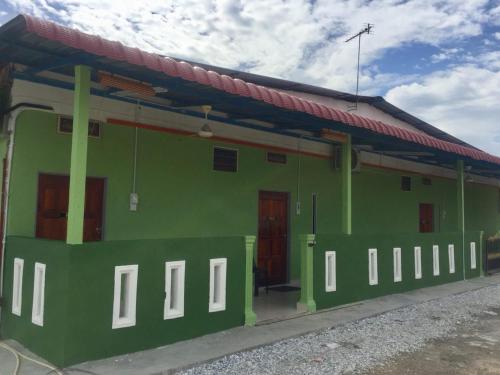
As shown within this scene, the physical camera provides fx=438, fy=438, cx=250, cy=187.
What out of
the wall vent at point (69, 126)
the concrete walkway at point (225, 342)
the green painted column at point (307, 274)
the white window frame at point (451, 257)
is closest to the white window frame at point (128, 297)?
the concrete walkway at point (225, 342)

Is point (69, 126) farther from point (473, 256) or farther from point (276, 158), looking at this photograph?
point (473, 256)

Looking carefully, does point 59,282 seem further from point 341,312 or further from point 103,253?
Answer: point 341,312

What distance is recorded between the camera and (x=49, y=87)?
18.9 ft

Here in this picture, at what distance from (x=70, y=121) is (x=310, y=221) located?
18.5ft

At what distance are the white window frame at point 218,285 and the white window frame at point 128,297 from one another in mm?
1134

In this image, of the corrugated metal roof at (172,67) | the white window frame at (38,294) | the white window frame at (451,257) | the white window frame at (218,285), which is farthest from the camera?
the white window frame at (451,257)

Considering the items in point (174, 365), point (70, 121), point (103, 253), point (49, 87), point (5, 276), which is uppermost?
point (49, 87)

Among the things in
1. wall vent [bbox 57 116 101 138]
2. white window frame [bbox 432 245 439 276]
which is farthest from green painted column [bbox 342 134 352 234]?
wall vent [bbox 57 116 101 138]

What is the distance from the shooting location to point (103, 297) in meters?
4.66

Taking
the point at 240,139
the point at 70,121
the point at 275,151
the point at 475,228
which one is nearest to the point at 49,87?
the point at 70,121

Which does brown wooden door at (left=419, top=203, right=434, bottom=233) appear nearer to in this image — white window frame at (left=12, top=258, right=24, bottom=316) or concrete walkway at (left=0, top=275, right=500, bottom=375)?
concrete walkway at (left=0, top=275, right=500, bottom=375)

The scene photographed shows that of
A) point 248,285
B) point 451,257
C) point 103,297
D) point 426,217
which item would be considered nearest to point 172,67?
point 103,297

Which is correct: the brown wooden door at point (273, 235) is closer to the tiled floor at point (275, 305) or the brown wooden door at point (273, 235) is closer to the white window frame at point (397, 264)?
the tiled floor at point (275, 305)

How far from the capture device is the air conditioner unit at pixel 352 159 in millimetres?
10227
